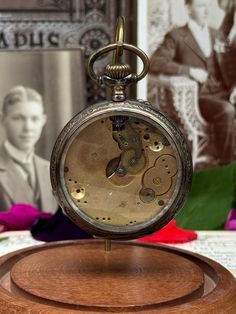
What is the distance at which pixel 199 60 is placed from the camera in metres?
1.21

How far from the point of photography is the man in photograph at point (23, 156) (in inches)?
46.4

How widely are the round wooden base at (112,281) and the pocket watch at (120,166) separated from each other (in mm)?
53

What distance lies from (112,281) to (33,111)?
580 millimetres

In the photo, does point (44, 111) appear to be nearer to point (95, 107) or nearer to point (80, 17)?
point (80, 17)

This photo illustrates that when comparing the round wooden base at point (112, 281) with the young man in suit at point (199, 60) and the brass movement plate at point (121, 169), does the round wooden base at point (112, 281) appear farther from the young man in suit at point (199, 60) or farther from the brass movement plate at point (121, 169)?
the young man in suit at point (199, 60)

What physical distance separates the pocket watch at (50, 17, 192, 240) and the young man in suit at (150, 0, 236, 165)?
0.51m

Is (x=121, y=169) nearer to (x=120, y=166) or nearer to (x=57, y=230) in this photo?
(x=120, y=166)

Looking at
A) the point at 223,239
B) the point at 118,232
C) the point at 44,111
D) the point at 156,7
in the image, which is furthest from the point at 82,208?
the point at 156,7

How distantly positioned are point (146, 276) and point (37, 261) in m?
0.14

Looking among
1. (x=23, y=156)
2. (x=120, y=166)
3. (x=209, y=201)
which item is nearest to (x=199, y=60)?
(x=209, y=201)

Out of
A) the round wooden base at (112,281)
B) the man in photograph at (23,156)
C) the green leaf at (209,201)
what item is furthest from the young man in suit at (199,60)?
the round wooden base at (112,281)

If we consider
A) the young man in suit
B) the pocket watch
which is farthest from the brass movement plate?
the young man in suit

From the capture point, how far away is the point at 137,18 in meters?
1.19

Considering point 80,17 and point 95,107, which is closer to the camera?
point 95,107
